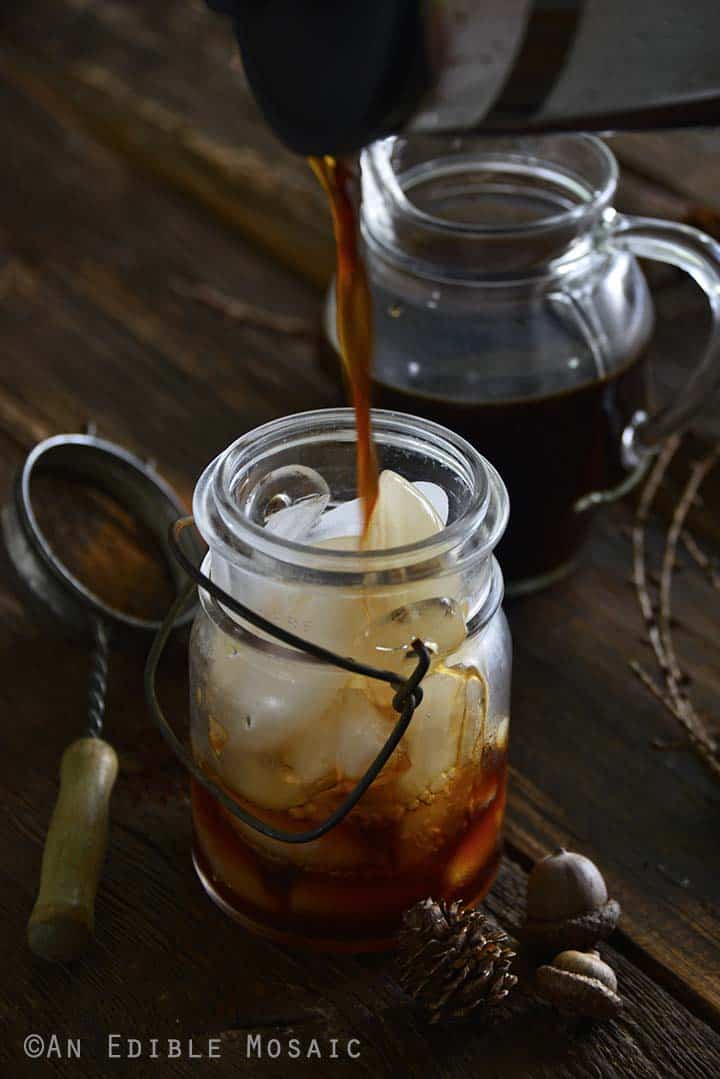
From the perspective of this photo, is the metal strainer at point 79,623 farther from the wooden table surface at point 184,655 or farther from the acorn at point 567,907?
the acorn at point 567,907

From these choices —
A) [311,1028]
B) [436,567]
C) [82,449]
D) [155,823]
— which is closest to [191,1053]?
[311,1028]

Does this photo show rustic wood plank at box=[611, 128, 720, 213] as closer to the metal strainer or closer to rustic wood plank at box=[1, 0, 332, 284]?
rustic wood plank at box=[1, 0, 332, 284]

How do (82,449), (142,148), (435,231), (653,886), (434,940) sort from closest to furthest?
1. (434,940)
2. (653,886)
3. (435,231)
4. (82,449)
5. (142,148)

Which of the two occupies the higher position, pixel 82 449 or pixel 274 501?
pixel 274 501

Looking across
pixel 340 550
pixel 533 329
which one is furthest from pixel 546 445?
pixel 340 550

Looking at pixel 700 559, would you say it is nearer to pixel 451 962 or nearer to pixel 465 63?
pixel 451 962

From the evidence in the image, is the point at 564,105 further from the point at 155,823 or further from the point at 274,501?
the point at 155,823

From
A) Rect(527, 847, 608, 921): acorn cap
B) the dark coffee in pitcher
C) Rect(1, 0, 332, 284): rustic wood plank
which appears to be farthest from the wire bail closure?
Rect(1, 0, 332, 284): rustic wood plank
